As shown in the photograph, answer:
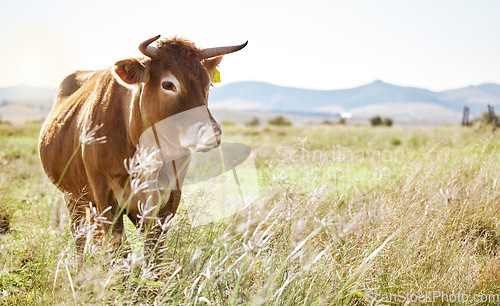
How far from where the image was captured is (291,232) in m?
2.85

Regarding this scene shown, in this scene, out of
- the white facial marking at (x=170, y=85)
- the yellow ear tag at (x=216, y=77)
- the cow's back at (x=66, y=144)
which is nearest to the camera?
the white facial marking at (x=170, y=85)

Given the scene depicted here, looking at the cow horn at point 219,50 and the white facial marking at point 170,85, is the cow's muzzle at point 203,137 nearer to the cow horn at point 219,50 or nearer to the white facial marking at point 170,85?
the white facial marking at point 170,85

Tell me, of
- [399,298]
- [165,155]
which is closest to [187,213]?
[165,155]

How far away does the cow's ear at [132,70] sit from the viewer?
3.55 m

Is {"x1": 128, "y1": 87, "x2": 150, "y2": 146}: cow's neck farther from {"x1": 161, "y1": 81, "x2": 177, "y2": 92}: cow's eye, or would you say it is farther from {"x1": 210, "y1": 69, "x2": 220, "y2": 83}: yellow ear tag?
{"x1": 210, "y1": 69, "x2": 220, "y2": 83}: yellow ear tag

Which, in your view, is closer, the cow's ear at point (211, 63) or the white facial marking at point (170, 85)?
the white facial marking at point (170, 85)

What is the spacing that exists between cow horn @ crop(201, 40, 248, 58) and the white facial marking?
19.5 inches

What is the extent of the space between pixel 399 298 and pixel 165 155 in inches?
86.1

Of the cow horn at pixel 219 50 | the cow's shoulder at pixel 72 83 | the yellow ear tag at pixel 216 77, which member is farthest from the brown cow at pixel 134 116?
the cow's shoulder at pixel 72 83

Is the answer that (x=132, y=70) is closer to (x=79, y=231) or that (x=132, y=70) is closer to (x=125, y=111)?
(x=125, y=111)

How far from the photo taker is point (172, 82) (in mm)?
3457

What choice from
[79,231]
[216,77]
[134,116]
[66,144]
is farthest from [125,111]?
[79,231]

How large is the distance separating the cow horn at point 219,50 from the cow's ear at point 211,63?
33 cm

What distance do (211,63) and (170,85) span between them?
950mm
